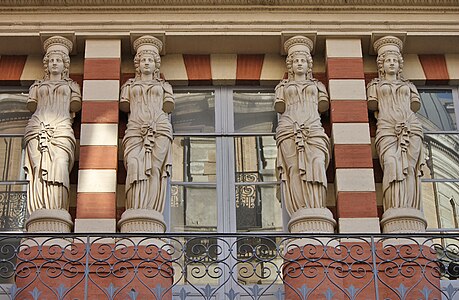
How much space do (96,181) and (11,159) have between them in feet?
3.97

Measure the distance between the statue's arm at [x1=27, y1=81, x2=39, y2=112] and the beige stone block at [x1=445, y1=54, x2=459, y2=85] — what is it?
430 centimetres

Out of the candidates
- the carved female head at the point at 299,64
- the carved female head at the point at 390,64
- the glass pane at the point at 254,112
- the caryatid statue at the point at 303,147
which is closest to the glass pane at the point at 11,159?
the glass pane at the point at 254,112

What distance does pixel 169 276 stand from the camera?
28.3 ft

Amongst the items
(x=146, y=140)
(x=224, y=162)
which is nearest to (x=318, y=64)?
(x=224, y=162)

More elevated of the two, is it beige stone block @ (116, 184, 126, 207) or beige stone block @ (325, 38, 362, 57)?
beige stone block @ (325, 38, 362, 57)

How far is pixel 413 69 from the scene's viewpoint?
10.3m

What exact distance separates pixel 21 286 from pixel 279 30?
376 cm

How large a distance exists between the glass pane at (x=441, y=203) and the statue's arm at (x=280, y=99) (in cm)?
164

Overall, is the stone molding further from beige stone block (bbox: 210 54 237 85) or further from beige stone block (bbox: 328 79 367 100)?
beige stone block (bbox: 328 79 367 100)

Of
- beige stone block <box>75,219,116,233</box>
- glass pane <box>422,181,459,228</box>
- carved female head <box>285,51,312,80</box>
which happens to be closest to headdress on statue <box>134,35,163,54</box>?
carved female head <box>285,51,312,80</box>

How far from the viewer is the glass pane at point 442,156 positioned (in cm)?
991

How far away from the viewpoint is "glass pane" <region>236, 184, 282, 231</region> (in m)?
9.48

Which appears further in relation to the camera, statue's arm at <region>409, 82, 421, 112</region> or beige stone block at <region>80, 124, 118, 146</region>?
statue's arm at <region>409, 82, 421, 112</region>

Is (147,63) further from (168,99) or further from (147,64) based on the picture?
(168,99)
